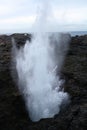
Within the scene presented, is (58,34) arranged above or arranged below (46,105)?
above

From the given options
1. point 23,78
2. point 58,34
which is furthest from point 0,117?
point 58,34

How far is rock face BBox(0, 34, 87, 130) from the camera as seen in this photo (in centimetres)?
3100

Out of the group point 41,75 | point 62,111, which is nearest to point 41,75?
point 41,75

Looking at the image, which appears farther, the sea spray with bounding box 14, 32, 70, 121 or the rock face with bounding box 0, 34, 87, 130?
the sea spray with bounding box 14, 32, 70, 121

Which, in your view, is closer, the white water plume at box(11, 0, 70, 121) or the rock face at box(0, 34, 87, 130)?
the rock face at box(0, 34, 87, 130)

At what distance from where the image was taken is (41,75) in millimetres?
40656

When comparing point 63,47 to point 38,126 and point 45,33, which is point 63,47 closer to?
point 45,33

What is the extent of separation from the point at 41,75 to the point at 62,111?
7794 mm

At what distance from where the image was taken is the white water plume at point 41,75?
36062 mm

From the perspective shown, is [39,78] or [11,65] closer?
[39,78]

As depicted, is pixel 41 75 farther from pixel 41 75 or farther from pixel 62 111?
pixel 62 111

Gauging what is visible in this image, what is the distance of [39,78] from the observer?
4022 centimetres

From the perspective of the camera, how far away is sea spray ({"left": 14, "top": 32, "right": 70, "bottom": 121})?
36.1 meters

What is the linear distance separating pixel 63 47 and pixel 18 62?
Result: 919 centimetres
